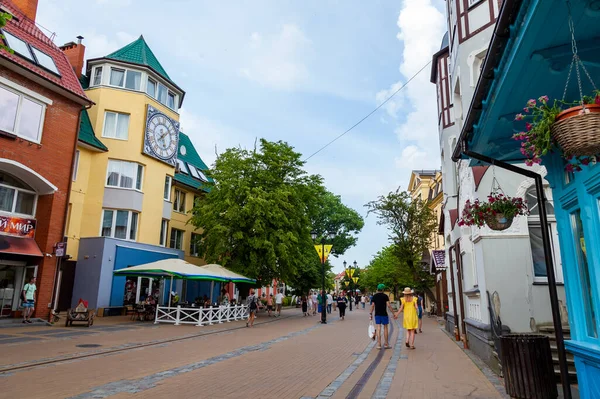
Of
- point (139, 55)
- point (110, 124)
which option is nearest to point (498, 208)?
point (110, 124)

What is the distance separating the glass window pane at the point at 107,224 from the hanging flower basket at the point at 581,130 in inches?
925

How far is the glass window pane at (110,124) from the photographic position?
23.7 metres

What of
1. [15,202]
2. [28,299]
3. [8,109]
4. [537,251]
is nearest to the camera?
[537,251]

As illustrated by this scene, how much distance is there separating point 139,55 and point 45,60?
7.69 metres

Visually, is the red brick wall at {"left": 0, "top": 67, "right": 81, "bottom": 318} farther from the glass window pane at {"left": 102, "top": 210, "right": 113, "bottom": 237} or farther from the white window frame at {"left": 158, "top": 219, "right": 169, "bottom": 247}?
the white window frame at {"left": 158, "top": 219, "right": 169, "bottom": 247}

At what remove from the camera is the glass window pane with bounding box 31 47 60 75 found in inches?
717

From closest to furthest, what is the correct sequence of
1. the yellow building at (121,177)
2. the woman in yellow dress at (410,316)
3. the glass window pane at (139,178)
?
the woman in yellow dress at (410,316), the yellow building at (121,177), the glass window pane at (139,178)

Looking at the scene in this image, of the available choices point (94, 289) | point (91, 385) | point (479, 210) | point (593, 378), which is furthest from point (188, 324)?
point (593, 378)

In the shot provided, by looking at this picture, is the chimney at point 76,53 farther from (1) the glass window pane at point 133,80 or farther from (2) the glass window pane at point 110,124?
(2) the glass window pane at point 110,124

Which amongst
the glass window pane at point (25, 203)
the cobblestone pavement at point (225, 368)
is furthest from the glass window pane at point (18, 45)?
the cobblestone pavement at point (225, 368)

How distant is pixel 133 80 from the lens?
24484mm

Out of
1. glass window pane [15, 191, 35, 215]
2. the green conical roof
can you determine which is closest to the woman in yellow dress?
glass window pane [15, 191, 35, 215]

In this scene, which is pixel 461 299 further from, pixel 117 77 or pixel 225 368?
pixel 117 77

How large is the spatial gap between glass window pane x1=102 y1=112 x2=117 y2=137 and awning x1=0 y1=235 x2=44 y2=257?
8.24m
